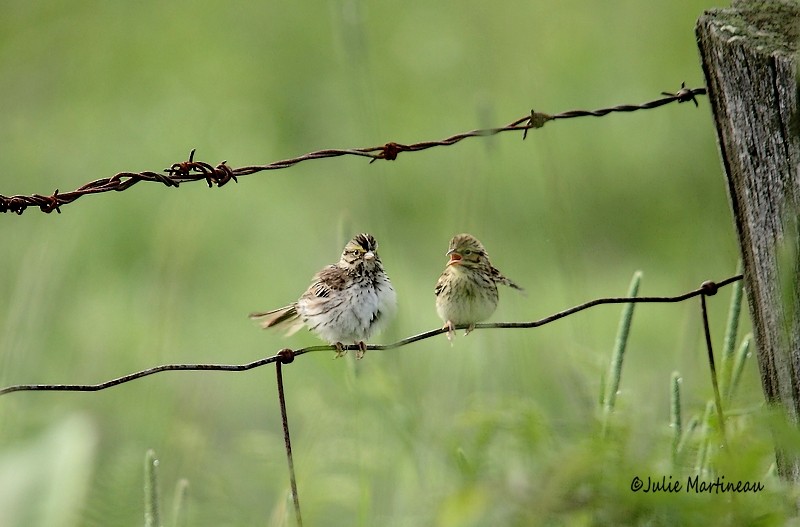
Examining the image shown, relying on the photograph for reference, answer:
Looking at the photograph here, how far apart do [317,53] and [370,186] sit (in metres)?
8.01

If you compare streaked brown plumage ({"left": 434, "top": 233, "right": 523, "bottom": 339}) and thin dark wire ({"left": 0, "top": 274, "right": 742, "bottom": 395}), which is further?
streaked brown plumage ({"left": 434, "top": 233, "right": 523, "bottom": 339})

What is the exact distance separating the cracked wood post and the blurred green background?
0.23 m

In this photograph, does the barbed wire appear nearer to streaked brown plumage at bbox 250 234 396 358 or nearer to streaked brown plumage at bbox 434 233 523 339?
streaked brown plumage at bbox 250 234 396 358

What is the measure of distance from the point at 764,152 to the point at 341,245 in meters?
1.21

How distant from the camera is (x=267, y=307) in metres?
8.38

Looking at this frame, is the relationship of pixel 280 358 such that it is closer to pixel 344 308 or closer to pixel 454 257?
pixel 344 308

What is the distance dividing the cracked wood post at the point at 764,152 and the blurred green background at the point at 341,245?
0.23 meters

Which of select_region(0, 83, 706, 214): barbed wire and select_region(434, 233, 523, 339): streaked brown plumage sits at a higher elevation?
select_region(0, 83, 706, 214): barbed wire

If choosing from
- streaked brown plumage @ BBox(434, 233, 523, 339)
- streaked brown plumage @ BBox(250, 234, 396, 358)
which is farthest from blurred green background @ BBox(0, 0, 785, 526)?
streaked brown plumage @ BBox(434, 233, 523, 339)

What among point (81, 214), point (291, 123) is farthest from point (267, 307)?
point (291, 123)

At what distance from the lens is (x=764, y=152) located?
3014 millimetres

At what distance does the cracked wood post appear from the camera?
9.69 feet

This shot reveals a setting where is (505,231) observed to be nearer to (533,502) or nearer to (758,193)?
(758,193)

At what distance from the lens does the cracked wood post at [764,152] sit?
2953 millimetres
